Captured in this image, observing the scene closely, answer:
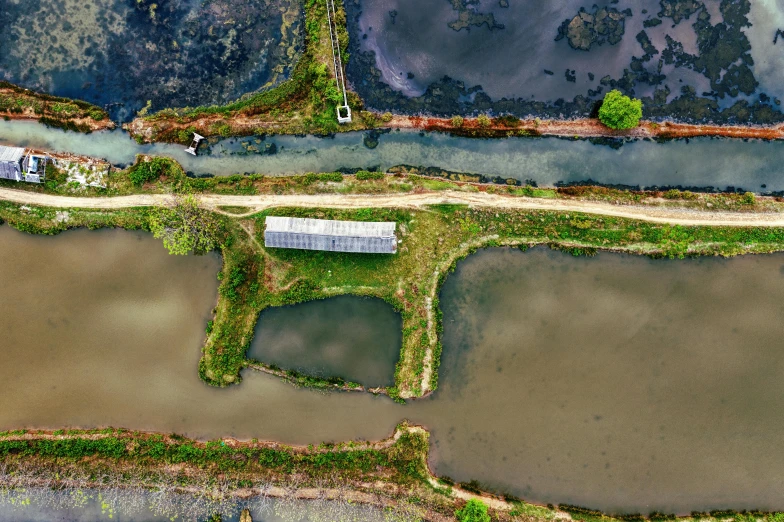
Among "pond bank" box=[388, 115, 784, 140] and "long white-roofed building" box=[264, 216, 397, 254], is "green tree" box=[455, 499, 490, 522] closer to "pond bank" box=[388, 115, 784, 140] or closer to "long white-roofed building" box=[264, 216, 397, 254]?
"long white-roofed building" box=[264, 216, 397, 254]

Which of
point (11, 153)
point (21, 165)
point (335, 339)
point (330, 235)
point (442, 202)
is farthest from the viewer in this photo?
point (335, 339)

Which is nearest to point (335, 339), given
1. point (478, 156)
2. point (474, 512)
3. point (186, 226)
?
point (186, 226)

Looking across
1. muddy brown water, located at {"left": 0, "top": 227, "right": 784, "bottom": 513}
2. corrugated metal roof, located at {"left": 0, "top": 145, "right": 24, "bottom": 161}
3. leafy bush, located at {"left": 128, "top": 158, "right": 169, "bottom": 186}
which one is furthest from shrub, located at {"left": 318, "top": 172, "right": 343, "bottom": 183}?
corrugated metal roof, located at {"left": 0, "top": 145, "right": 24, "bottom": 161}

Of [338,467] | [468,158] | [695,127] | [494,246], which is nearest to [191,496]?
[338,467]

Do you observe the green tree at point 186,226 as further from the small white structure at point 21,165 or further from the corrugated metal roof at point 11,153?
the corrugated metal roof at point 11,153

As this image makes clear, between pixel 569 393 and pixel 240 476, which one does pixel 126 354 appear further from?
pixel 569 393

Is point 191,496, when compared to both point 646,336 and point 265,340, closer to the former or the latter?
point 265,340

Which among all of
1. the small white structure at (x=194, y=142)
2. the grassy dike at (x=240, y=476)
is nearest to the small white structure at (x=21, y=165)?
the small white structure at (x=194, y=142)
